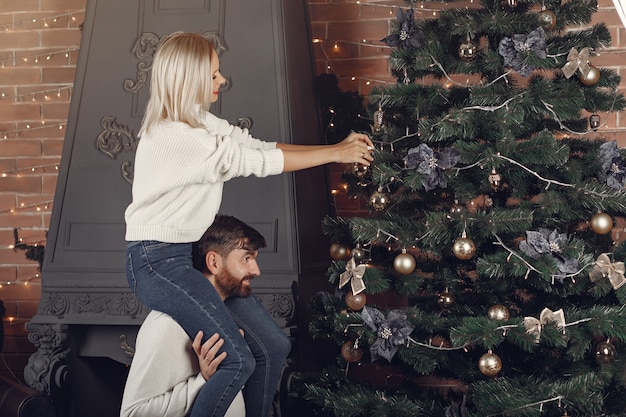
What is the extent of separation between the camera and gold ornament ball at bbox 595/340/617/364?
2.68 metres

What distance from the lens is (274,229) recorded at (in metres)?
3.35

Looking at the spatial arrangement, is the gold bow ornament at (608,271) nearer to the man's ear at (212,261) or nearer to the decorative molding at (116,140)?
the man's ear at (212,261)

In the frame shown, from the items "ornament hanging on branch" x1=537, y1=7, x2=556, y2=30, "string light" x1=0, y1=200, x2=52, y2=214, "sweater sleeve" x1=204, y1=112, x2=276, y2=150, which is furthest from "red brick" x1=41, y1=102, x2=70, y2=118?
"ornament hanging on branch" x1=537, y1=7, x2=556, y2=30

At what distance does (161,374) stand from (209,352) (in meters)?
0.16

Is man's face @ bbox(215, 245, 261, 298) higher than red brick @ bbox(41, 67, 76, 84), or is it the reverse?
red brick @ bbox(41, 67, 76, 84)

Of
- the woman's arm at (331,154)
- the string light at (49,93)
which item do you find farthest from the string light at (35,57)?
the woman's arm at (331,154)

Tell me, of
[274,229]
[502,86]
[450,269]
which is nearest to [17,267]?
[274,229]

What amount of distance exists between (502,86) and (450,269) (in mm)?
647

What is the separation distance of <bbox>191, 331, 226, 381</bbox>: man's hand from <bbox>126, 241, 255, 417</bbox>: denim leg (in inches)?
0.9

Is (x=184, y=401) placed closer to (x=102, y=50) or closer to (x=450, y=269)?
(x=450, y=269)

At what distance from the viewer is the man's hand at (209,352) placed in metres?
2.46

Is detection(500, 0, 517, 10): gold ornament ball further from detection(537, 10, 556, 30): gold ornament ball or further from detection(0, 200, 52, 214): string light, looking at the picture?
detection(0, 200, 52, 214): string light

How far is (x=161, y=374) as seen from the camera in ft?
8.14

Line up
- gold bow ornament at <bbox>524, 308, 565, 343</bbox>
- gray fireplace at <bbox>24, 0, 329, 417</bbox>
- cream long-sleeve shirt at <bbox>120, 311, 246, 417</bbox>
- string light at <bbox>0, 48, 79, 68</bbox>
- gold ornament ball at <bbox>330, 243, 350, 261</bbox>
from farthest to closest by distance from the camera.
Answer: string light at <bbox>0, 48, 79, 68</bbox>, gray fireplace at <bbox>24, 0, 329, 417</bbox>, gold ornament ball at <bbox>330, 243, 350, 261</bbox>, gold bow ornament at <bbox>524, 308, 565, 343</bbox>, cream long-sleeve shirt at <bbox>120, 311, 246, 417</bbox>
